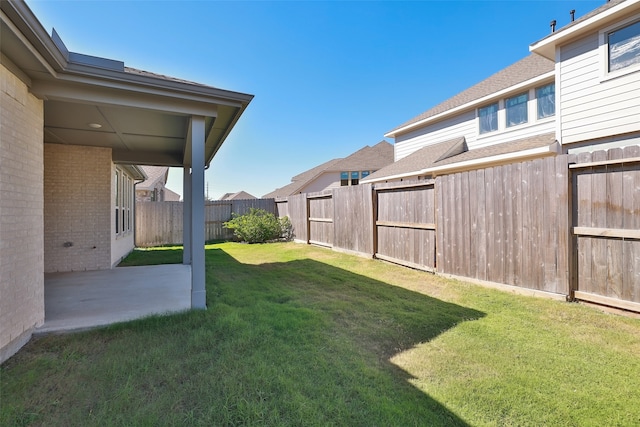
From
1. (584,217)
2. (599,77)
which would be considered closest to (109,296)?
(584,217)

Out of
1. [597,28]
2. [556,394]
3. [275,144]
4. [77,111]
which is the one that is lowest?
[556,394]

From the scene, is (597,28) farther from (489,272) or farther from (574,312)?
(574,312)

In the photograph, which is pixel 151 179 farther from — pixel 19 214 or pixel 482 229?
pixel 482 229

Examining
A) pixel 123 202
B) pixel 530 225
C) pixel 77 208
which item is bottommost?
pixel 530 225

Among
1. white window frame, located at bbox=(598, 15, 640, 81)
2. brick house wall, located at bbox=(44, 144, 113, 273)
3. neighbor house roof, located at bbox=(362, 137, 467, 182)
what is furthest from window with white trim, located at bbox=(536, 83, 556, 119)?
brick house wall, located at bbox=(44, 144, 113, 273)

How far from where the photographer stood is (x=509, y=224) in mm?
4797

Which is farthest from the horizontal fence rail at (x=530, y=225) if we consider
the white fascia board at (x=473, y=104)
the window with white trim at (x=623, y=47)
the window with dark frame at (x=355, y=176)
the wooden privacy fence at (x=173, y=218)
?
the window with dark frame at (x=355, y=176)

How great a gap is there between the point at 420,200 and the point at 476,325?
3475 mm

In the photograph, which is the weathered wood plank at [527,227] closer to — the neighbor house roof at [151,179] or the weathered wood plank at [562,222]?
the weathered wood plank at [562,222]

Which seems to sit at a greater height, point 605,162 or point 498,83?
point 498,83

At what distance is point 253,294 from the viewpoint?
495cm

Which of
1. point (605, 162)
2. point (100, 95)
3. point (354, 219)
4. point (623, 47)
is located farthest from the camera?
point (354, 219)

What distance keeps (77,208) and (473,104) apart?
40.7 ft

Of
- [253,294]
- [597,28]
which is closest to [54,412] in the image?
[253,294]
